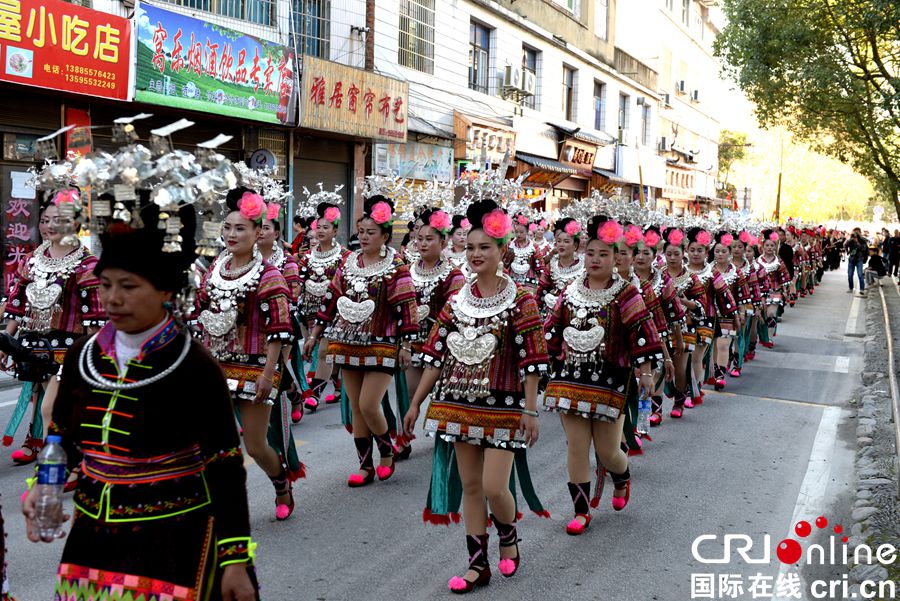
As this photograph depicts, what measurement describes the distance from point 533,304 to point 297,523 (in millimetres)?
2364

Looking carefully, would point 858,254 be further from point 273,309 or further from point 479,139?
point 273,309

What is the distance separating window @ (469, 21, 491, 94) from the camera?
26.4 metres

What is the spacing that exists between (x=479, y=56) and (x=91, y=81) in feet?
49.8

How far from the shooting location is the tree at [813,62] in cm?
2359

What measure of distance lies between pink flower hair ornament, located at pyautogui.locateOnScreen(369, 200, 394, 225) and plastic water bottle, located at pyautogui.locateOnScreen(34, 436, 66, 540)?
15.5 feet

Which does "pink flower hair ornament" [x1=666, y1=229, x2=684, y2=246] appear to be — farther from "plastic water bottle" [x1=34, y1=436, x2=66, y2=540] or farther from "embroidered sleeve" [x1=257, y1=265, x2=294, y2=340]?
"plastic water bottle" [x1=34, y1=436, x2=66, y2=540]

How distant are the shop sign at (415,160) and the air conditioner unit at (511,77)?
3512 mm

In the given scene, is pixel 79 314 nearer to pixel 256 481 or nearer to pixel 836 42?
pixel 256 481

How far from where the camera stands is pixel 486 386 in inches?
211

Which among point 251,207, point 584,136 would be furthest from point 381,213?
point 584,136

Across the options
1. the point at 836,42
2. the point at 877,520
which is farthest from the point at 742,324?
the point at 836,42

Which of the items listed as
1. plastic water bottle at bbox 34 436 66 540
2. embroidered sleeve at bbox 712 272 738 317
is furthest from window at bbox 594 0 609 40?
plastic water bottle at bbox 34 436 66 540

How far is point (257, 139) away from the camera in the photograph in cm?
1856

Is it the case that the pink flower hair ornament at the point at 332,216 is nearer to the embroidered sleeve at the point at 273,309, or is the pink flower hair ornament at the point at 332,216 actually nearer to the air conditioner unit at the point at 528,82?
the embroidered sleeve at the point at 273,309
